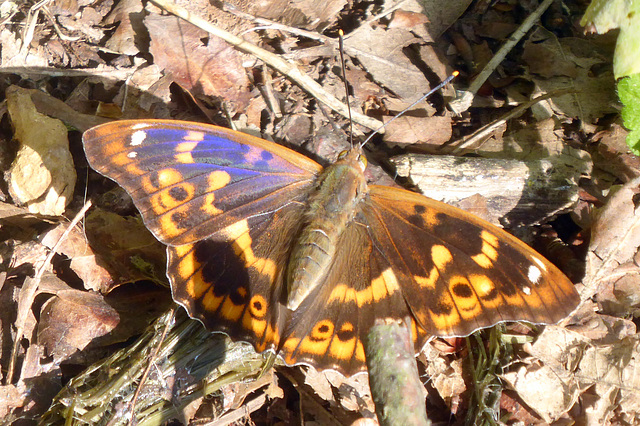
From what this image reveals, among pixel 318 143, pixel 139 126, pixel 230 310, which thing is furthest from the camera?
pixel 318 143

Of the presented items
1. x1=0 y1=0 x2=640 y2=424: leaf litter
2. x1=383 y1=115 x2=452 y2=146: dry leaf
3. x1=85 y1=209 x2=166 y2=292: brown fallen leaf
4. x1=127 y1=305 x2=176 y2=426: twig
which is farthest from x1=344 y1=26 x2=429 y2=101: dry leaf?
x1=127 y1=305 x2=176 y2=426: twig

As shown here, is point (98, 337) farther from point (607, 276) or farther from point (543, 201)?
point (607, 276)

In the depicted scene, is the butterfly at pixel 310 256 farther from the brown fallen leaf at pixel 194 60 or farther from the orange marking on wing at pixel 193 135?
the brown fallen leaf at pixel 194 60

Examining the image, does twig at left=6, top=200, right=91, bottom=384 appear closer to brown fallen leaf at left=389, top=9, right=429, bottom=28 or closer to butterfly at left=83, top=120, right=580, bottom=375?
butterfly at left=83, top=120, right=580, bottom=375

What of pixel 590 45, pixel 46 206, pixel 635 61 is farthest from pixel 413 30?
pixel 46 206

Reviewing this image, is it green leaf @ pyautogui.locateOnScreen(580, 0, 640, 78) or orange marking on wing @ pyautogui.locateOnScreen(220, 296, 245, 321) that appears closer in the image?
orange marking on wing @ pyautogui.locateOnScreen(220, 296, 245, 321)

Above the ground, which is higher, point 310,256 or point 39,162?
point 310,256

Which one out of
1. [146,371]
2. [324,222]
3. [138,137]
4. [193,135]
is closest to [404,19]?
[324,222]

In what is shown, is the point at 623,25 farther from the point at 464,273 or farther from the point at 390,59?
the point at 464,273
